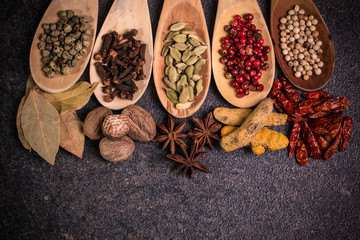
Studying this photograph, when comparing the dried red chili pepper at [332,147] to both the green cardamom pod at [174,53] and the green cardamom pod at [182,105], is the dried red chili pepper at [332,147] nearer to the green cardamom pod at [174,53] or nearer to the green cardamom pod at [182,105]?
the green cardamom pod at [182,105]

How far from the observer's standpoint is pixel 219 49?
156 centimetres

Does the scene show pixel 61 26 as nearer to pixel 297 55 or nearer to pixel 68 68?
pixel 68 68

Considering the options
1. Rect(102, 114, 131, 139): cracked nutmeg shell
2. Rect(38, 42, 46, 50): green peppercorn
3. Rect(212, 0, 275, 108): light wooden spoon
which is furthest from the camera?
Rect(212, 0, 275, 108): light wooden spoon

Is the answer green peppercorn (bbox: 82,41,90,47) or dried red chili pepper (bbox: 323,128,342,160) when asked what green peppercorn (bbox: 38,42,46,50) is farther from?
dried red chili pepper (bbox: 323,128,342,160)

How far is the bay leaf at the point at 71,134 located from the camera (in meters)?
1.44

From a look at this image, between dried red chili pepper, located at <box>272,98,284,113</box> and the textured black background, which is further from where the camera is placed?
dried red chili pepper, located at <box>272,98,284,113</box>

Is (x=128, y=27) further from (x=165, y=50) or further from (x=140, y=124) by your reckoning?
(x=140, y=124)

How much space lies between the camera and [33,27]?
58.8 inches

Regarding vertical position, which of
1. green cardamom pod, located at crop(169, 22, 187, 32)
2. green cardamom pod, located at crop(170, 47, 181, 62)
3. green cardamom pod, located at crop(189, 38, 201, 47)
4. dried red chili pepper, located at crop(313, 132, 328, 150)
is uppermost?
green cardamom pod, located at crop(169, 22, 187, 32)

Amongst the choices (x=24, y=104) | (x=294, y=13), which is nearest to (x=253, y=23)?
(x=294, y=13)

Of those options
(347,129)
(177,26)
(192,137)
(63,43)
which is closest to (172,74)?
(177,26)

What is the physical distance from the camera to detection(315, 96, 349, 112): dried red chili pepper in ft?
5.17

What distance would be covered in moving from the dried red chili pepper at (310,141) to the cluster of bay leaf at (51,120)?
4.15 feet

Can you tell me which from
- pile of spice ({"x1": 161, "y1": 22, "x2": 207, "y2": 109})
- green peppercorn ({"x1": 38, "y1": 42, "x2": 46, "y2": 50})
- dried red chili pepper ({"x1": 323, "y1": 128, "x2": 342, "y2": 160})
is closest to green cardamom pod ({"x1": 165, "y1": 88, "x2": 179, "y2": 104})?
pile of spice ({"x1": 161, "y1": 22, "x2": 207, "y2": 109})
